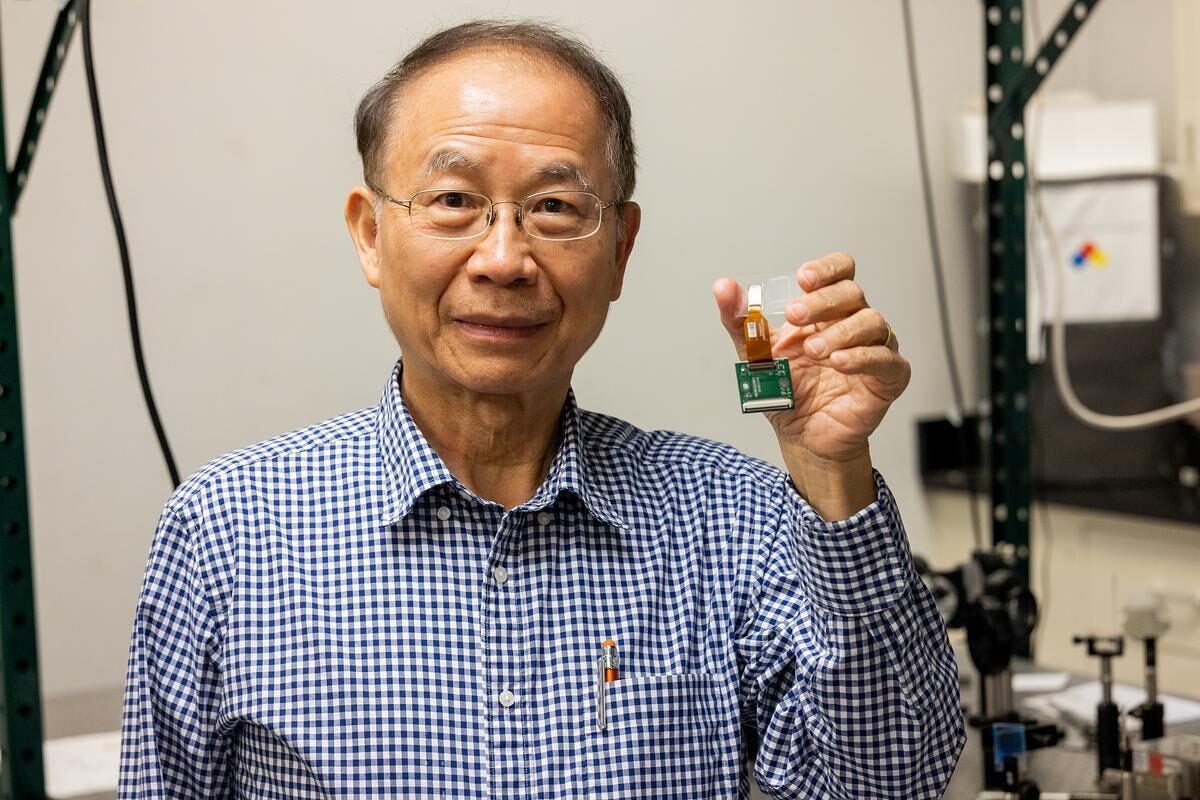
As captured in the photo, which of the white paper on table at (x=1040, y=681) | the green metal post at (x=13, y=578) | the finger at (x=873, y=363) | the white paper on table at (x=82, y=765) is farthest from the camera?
the white paper on table at (x=1040, y=681)

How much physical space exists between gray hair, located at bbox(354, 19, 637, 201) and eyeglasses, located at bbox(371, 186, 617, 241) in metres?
0.07

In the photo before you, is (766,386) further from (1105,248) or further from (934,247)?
(1105,248)

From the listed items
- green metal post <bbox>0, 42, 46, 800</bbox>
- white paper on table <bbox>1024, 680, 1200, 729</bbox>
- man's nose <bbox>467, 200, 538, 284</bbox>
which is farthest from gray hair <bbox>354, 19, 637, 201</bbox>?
white paper on table <bbox>1024, 680, 1200, 729</bbox>

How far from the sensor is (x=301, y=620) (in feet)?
3.62

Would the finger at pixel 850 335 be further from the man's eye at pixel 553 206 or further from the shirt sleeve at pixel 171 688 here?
the shirt sleeve at pixel 171 688

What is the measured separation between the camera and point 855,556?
1004 millimetres

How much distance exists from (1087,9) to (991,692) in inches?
36.8

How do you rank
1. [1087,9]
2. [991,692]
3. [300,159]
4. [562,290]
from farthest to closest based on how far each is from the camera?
[1087,9] < [991,692] < [300,159] < [562,290]

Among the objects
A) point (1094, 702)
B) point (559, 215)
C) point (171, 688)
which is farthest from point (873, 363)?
point (1094, 702)

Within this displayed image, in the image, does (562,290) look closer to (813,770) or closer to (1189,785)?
(813,770)

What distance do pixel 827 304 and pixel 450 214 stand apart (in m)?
0.31

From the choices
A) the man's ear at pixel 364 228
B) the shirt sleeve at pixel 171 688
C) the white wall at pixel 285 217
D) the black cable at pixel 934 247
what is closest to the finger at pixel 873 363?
the man's ear at pixel 364 228

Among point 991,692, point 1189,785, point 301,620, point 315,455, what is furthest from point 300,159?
point 1189,785

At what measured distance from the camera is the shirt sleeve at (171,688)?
1083 mm
